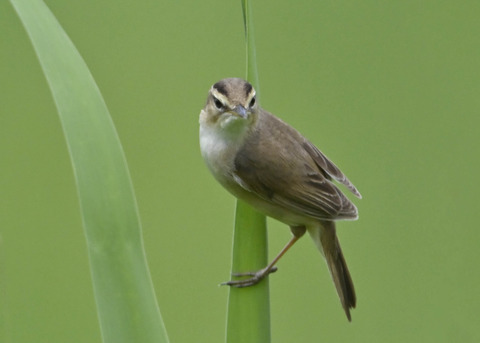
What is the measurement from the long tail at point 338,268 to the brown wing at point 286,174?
0.10 m

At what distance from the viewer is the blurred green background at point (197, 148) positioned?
140 inches

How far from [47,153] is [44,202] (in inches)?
10.6

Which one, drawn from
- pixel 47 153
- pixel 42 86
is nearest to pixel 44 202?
pixel 47 153

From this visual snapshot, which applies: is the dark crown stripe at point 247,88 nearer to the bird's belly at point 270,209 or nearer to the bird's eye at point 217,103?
the bird's eye at point 217,103

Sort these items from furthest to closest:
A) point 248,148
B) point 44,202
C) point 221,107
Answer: point 44,202 → point 248,148 → point 221,107

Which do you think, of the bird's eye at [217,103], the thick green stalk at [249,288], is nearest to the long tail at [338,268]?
the thick green stalk at [249,288]

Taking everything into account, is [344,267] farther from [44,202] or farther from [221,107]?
[44,202]

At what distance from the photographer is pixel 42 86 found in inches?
158

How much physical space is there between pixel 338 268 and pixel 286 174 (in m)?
0.42

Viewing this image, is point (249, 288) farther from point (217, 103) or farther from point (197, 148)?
point (197, 148)

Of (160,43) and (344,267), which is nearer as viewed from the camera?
(344,267)

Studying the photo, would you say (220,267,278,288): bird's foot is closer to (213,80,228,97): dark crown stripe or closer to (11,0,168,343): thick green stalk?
(11,0,168,343): thick green stalk

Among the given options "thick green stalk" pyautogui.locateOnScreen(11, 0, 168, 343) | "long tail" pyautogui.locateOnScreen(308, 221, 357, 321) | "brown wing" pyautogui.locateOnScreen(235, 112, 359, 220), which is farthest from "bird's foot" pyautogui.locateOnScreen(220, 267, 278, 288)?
"long tail" pyautogui.locateOnScreen(308, 221, 357, 321)

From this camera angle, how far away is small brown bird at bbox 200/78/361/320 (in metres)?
2.55
